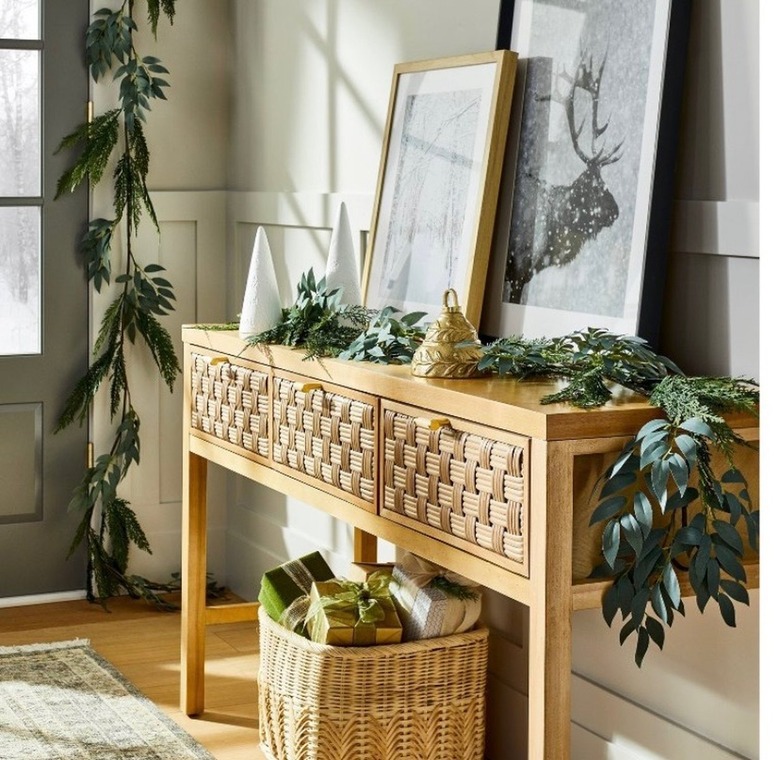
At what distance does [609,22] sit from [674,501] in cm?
98

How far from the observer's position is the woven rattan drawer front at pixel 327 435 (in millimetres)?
2344

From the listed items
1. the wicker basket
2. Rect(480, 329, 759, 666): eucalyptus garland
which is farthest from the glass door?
Rect(480, 329, 759, 666): eucalyptus garland

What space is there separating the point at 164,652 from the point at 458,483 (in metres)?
1.91

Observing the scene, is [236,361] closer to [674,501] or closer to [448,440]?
[448,440]

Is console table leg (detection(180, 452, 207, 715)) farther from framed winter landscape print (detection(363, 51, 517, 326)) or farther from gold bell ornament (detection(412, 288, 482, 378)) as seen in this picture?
gold bell ornament (detection(412, 288, 482, 378))

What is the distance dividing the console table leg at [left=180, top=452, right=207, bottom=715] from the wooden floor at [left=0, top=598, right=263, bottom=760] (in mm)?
67

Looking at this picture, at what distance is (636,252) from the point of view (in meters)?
2.27

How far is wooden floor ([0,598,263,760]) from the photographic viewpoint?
3129 mm

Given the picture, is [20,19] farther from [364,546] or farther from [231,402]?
[364,546]

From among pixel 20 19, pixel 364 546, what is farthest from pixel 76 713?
pixel 20 19

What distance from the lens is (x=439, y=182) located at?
287 centimetres

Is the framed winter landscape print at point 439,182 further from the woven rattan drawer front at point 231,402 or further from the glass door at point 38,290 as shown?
the glass door at point 38,290

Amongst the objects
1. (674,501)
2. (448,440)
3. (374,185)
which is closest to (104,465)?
(374,185)

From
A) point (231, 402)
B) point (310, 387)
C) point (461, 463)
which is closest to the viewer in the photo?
point (461, 463)
